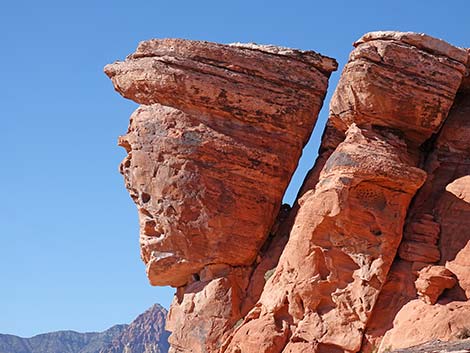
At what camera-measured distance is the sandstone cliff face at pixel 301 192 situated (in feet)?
92.5

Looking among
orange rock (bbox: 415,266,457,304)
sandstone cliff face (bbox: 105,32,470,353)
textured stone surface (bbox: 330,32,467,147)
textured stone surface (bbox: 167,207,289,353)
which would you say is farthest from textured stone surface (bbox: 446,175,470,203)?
textured stone surface (bbox: 167,207,289,353)

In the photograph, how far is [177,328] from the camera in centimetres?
3231

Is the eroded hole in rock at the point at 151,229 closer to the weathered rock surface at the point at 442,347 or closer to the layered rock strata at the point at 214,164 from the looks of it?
the layered rock strata at the point at 214,164

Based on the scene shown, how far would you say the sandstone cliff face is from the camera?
92.5ft

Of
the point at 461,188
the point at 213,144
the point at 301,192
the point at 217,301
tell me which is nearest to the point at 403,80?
the point at 461,188

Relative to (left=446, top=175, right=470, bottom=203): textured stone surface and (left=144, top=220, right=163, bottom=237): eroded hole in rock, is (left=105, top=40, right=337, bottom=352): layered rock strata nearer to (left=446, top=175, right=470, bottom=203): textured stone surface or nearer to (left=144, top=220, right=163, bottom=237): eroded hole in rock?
(left=144, top=220, right=163, bottom=237): eroded hole in rock

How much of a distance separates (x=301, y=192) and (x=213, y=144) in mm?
3425

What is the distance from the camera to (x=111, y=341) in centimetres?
19212

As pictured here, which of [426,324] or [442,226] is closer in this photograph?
[426,324]

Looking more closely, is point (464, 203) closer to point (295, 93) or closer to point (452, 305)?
point (452, 305)

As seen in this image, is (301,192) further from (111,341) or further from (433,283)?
(111,341)

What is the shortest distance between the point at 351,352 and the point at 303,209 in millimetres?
4790

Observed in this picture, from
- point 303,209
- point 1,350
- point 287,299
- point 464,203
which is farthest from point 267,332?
point 1,350

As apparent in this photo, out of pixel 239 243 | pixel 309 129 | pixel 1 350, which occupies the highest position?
pixel 1 350
